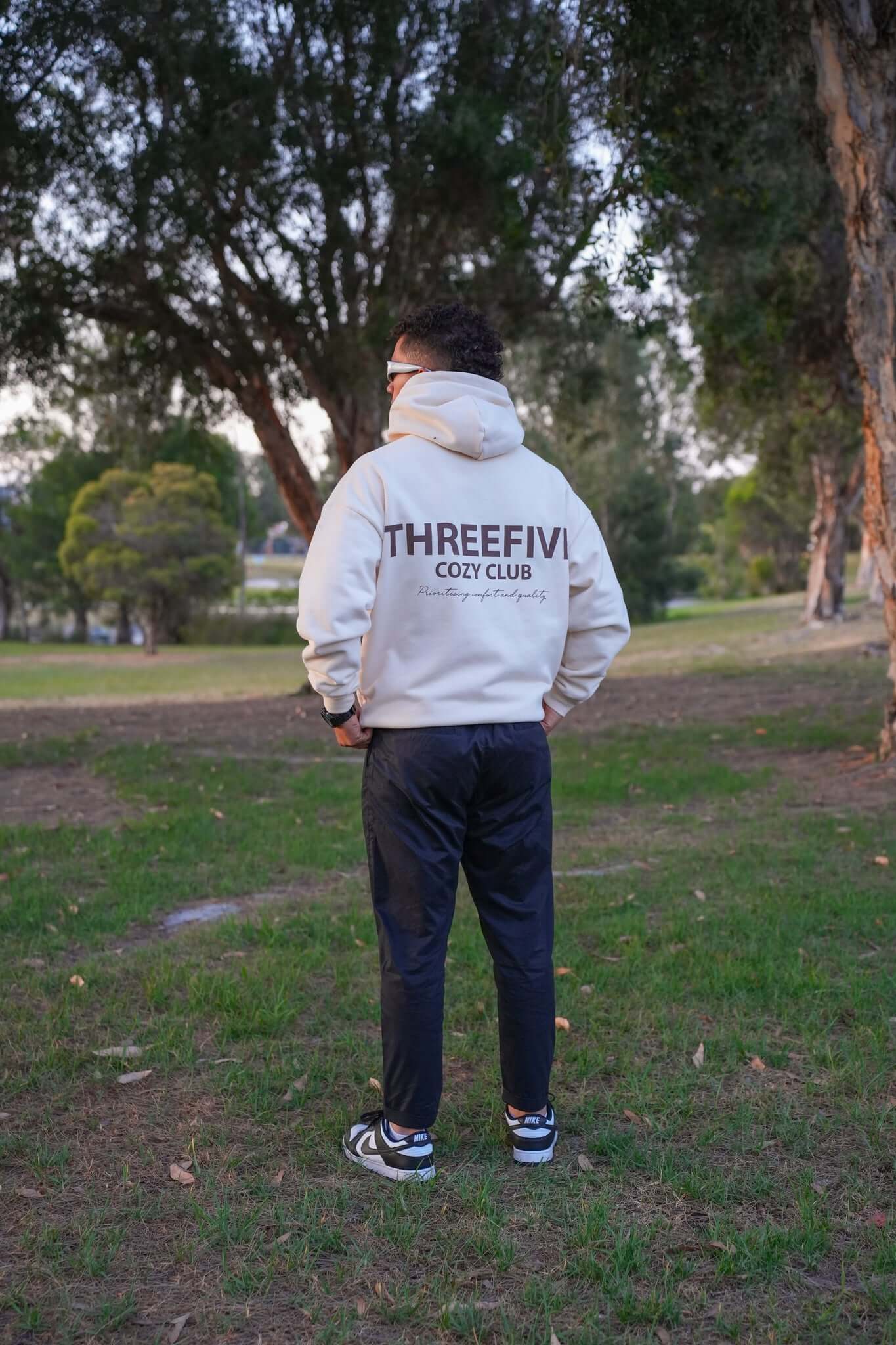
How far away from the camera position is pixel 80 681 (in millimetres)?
29391

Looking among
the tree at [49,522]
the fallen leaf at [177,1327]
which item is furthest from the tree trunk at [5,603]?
the fallen leaf at [177,1327]

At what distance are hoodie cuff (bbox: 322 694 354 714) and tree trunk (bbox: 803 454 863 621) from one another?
2538 centimetres

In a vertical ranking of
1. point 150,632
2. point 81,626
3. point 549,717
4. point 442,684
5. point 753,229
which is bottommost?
point 81,626

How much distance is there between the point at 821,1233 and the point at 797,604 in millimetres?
38851

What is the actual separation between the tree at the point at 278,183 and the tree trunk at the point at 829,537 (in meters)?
12.0

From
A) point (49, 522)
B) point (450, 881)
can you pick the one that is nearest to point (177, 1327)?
point (450, 881)

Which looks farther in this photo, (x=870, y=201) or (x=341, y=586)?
(x=870, y=201)

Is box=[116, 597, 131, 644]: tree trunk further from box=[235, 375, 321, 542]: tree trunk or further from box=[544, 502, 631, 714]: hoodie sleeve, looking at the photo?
box=[544, 502, 631, 714]: hoodie sleeve

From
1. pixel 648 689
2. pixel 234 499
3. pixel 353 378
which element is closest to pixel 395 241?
pixel 353 378

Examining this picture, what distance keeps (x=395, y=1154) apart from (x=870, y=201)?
7.93m

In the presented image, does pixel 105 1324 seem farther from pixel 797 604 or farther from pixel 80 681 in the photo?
pixel 797 604

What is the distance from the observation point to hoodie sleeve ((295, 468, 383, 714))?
10.9ft

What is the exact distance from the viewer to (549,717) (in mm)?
3850

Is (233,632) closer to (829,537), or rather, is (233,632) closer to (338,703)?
(829,537)
